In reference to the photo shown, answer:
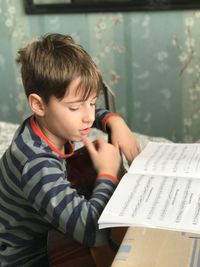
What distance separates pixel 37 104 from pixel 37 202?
0.25 meters

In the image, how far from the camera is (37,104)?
0.95m

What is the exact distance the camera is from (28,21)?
2215 mm

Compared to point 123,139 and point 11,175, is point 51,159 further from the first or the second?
point 123,139

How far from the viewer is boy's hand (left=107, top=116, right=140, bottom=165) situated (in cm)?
105

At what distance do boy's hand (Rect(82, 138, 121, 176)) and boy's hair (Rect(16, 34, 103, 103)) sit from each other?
0.37 feet

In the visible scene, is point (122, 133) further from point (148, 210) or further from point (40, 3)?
point (40, 3)

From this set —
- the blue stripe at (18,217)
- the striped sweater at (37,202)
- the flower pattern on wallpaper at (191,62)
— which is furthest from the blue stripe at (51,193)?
the flower pattern on wallpaper at (191,62)

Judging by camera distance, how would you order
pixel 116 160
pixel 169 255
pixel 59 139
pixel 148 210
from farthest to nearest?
pixel 59 139, pixel 116 160, pixel 148 210, pixel 169 255

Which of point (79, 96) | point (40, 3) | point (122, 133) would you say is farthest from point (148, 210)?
point (40, 3)

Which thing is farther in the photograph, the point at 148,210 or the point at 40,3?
the point at 40,3

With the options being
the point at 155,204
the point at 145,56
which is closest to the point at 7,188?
the point at 155,204

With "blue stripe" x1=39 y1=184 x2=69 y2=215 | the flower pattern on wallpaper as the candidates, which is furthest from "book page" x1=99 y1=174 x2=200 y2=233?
the flower pattern on wallpaper

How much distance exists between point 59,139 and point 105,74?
3.80 ft

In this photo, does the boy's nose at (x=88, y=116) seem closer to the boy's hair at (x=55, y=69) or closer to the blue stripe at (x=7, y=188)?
the boy's hair at (x=55, y=69)
